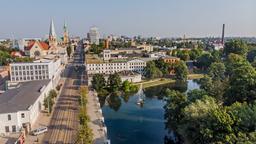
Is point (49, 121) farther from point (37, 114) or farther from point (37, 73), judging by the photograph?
point (37, 73)

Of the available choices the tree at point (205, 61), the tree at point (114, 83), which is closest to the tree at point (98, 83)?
the tree at point (114, 83)

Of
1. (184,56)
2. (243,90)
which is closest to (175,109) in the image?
(243,90)

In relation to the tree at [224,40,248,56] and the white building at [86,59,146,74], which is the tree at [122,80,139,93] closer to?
the white building at [86,59,146,74]

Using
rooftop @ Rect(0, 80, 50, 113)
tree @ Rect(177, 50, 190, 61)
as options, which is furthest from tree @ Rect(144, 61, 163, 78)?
rooftop @ Rect(0, 80, 50, 113)

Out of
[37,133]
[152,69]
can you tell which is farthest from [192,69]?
[37,133]

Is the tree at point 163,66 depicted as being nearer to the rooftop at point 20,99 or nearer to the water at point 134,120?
the water at point 134,120

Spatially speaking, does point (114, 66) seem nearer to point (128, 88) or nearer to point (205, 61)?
point (128, 88)

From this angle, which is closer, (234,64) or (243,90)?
(243,90)
